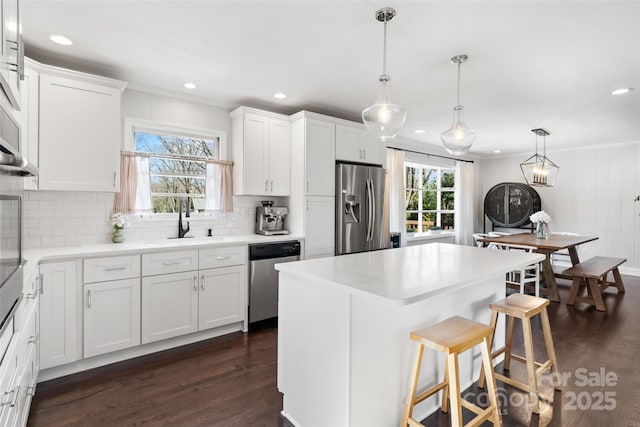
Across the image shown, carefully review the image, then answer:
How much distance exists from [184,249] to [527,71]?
3.39 m

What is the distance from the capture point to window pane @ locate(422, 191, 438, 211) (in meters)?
6.55

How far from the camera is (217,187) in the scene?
374 centimetres

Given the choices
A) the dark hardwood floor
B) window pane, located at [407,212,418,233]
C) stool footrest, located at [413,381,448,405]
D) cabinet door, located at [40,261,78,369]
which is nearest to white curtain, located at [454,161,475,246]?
window pane, located at [407,212,418,233]

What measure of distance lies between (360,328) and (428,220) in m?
5.42

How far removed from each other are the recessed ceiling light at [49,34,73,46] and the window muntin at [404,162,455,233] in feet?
16.5

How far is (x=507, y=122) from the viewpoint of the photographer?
4617mm

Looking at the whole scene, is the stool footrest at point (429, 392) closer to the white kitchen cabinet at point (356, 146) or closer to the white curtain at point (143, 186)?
the white kitchen cabinet at point (356, 146)

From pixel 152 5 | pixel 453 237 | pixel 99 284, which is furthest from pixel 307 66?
pixel 453 237

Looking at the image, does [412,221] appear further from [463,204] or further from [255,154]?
[255,154]

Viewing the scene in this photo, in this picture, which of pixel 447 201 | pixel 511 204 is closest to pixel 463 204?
pixel 447 201

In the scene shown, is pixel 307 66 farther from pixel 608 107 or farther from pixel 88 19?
pixel 608 107

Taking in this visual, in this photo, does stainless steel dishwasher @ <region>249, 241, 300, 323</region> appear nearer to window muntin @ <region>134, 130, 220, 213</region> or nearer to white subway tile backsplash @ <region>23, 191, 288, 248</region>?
white subway tile backsplash @ <region>23, 191, 288, 248</region>

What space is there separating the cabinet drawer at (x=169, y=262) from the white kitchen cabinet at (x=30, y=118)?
3.19 ft

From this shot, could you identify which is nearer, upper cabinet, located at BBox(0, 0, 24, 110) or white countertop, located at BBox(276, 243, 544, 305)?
upper cabinet, located at BBox(0, 0, 24, 110)
